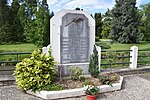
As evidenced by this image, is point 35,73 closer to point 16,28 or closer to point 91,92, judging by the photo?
point 91,92

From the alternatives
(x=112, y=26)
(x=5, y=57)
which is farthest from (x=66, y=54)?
(x=112, y=26)

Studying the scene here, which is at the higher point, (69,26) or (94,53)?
(69,26)

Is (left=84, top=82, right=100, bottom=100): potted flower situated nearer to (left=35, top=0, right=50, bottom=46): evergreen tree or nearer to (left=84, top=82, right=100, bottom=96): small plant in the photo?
(left=84, top=82, right=100, bottom=96): small plant

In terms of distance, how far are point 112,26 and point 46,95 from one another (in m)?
24.8

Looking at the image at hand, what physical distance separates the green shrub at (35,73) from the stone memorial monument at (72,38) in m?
0.80

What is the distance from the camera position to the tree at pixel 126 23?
90.0 ft

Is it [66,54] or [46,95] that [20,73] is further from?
[66,54]

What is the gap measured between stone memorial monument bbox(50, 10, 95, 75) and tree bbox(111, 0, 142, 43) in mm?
21526

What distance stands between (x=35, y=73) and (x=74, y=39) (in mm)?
1979

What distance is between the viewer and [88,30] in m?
7.09

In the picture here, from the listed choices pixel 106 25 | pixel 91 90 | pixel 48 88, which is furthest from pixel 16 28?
pixel 91 90

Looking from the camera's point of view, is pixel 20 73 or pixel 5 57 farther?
pixel 5 57

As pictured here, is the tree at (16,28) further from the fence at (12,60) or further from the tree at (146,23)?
the tree at (146,23)

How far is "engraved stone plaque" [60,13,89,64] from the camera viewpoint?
22.0 feet
